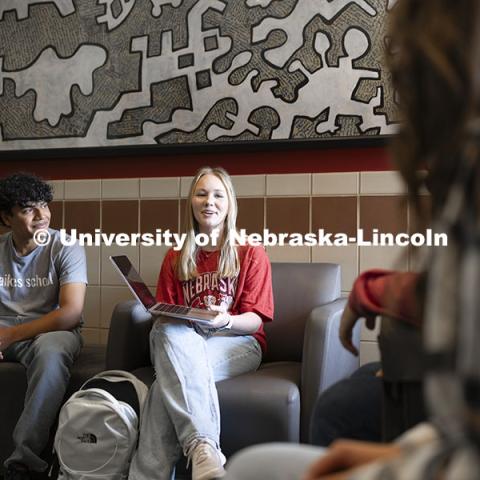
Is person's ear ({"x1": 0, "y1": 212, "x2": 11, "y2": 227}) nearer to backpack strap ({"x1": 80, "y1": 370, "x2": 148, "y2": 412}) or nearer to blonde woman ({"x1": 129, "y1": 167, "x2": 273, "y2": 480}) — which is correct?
blonde woman ({"x1": 129, "y1": 167, "x2": 273, "y2": 480})

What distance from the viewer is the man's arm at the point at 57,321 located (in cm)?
248

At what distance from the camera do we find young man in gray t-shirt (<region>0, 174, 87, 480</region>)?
236 centimetres

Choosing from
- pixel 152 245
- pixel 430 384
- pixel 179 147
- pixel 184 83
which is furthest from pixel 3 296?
pixel 430 384

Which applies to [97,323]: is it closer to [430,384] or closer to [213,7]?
[213,7]

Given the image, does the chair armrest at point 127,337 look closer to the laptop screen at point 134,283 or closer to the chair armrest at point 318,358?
the laptop screen at point 134,283

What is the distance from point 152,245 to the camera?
310 cm

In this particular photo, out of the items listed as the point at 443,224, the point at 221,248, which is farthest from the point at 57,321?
the point at 443,224

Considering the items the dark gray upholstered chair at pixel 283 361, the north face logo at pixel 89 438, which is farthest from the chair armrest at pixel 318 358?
the north face logo at pixel 89 438

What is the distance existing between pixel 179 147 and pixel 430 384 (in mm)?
2553

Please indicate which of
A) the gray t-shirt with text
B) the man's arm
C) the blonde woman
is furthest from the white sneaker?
the gray t-shirt with text

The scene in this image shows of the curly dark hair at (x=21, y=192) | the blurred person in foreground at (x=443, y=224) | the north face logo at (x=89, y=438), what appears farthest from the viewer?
the curly dark hair at (x=21, y=192)

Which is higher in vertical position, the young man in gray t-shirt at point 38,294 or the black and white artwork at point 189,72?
the black and white artwork at point 189,72

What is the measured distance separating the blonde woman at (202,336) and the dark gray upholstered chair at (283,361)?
8cm

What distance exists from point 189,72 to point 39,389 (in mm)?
1558
